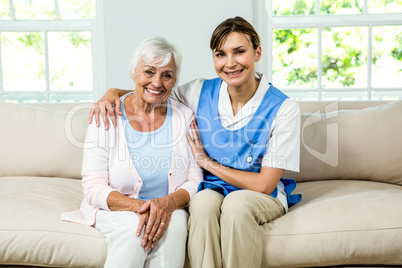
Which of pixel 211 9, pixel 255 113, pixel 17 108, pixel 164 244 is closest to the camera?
pixel 164 244

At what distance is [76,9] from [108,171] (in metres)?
1.92

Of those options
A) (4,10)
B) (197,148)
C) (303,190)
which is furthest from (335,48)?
(4,10)

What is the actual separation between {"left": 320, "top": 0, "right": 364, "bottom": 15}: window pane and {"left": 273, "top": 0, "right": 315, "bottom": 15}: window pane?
0.09 meters

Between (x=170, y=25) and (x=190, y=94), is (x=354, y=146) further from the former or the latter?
(x=170, y=25)

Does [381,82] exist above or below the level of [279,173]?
above

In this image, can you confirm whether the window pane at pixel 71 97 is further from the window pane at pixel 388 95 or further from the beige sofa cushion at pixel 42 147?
the window pane at pixel 388 95

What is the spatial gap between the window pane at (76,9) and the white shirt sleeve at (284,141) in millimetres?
2036

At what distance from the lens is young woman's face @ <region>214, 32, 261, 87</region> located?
1.90 metres

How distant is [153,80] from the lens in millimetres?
1889

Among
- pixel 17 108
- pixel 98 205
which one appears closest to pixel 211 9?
pixel 17 108

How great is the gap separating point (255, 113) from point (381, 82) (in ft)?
5.89

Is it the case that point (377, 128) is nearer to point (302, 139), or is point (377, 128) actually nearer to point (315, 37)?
point (302, 139)

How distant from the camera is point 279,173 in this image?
1.88 metres

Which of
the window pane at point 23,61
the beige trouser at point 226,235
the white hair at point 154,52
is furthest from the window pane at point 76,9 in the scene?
the beige trouser at point 226,235
